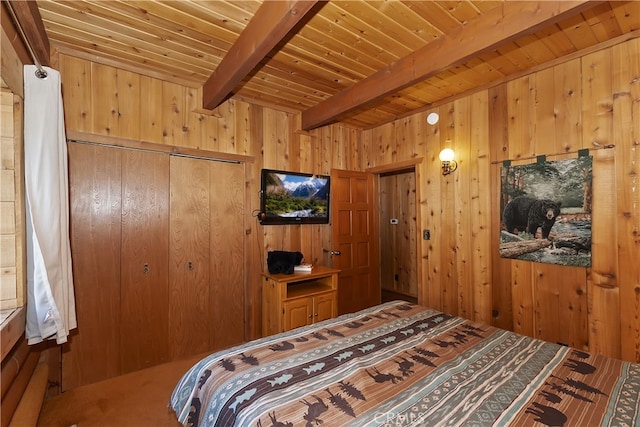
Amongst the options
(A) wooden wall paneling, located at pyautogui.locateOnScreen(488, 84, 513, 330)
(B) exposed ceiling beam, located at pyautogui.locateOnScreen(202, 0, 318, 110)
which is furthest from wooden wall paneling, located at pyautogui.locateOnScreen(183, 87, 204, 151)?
(A) wooden wall paneling, located at pyautogui.locateOnScreen(488, 84, 513, 330)

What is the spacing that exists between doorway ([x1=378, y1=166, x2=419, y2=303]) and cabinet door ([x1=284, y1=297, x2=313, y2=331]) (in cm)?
234

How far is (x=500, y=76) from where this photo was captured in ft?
8.82

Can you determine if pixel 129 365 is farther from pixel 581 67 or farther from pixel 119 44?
pixel 581 67

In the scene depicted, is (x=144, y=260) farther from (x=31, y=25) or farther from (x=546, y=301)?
(x=546, y=301)

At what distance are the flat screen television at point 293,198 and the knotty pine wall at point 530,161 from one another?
Answer: 4.04ft

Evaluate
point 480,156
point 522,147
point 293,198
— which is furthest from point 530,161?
point 293,198

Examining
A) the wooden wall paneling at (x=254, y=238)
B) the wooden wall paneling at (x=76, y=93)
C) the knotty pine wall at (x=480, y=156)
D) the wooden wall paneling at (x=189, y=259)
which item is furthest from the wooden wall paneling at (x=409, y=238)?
the wooden wall paneling at (x=76, y=93)

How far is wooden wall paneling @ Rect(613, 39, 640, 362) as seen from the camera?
204 cm

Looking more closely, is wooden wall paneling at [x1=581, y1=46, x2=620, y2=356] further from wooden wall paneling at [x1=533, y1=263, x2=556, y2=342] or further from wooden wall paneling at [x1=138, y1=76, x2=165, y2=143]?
wooden wall paneling at [x1=138, y1=76, x2=165, y2=143]

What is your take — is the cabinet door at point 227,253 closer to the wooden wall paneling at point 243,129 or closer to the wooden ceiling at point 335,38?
the wooden wall paneling at point 243,129

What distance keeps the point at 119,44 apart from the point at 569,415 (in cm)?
350

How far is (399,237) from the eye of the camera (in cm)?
514

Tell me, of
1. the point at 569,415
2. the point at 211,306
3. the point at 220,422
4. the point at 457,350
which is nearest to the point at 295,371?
the point at 220,422

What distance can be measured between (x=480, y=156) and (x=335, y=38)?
1898 mm
